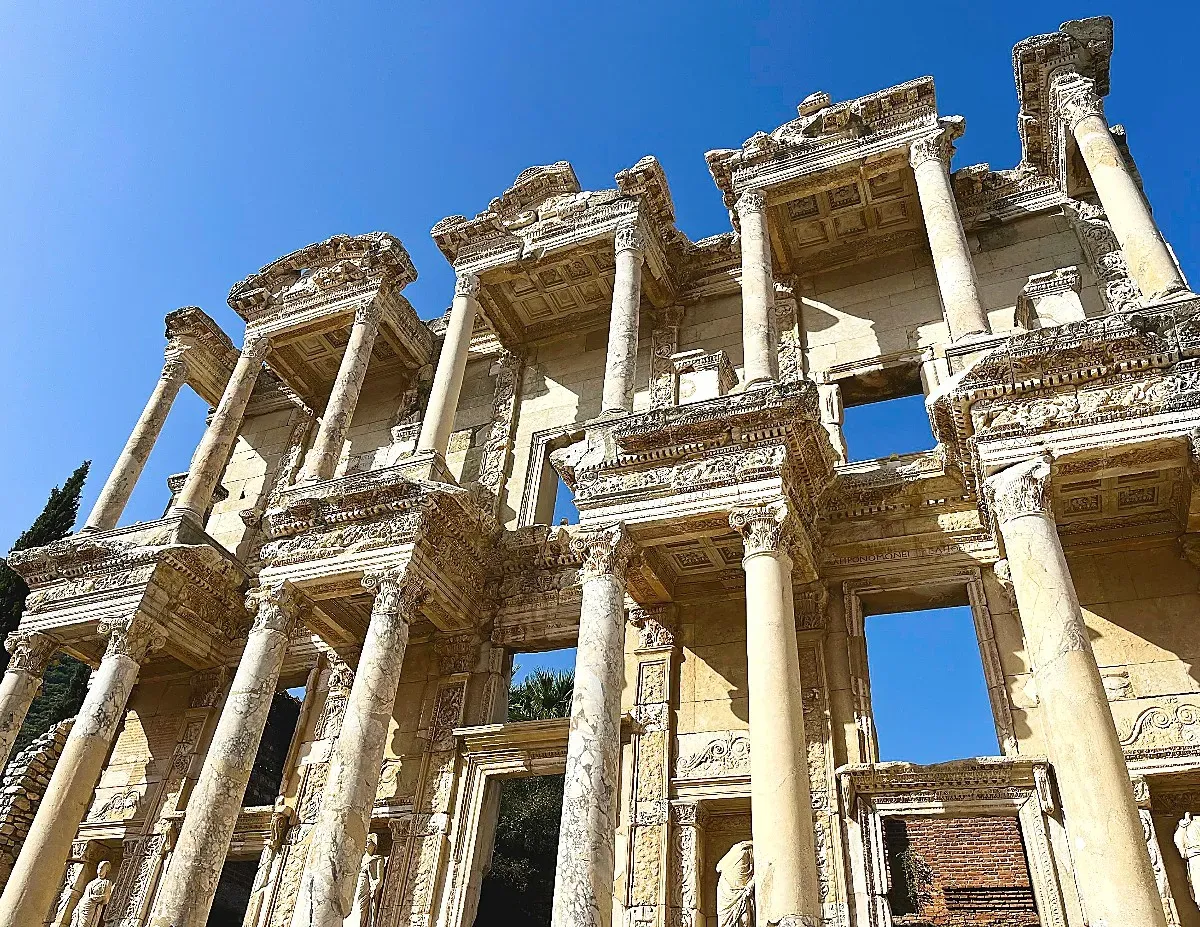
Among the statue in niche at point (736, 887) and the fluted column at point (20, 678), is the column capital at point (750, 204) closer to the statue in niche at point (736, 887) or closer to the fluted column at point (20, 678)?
the statue in niche at point (736, 887)

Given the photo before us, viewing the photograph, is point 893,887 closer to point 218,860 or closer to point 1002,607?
point 1002,607

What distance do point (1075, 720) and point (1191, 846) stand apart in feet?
8.72

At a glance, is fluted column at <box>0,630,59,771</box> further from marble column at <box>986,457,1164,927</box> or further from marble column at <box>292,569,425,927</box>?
marble column at <box>986,457,1164,927</box>

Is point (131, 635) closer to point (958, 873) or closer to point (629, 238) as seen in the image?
point (629, 238)

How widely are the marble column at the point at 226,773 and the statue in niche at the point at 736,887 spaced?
645 centimetres

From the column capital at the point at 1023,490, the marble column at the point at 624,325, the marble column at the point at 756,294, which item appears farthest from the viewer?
the marble column at the point at 624,325

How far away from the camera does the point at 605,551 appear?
39.3 ft

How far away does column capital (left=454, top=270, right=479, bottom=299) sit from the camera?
691 inches

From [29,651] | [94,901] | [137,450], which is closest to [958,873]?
[94,901]

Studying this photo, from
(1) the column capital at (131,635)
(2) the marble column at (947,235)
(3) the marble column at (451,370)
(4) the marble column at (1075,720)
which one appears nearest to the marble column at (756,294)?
(2) the marble column at (947,235)

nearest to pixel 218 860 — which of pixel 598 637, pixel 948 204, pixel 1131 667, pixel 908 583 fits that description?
pixel 598 637

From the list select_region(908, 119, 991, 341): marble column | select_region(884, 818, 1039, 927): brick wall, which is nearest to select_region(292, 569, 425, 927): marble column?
select_region(884, 818, 1039, 927): brick wall

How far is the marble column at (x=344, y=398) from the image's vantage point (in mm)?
16141

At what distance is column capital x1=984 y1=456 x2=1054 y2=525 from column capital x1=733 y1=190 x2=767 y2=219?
7006 millimetres
